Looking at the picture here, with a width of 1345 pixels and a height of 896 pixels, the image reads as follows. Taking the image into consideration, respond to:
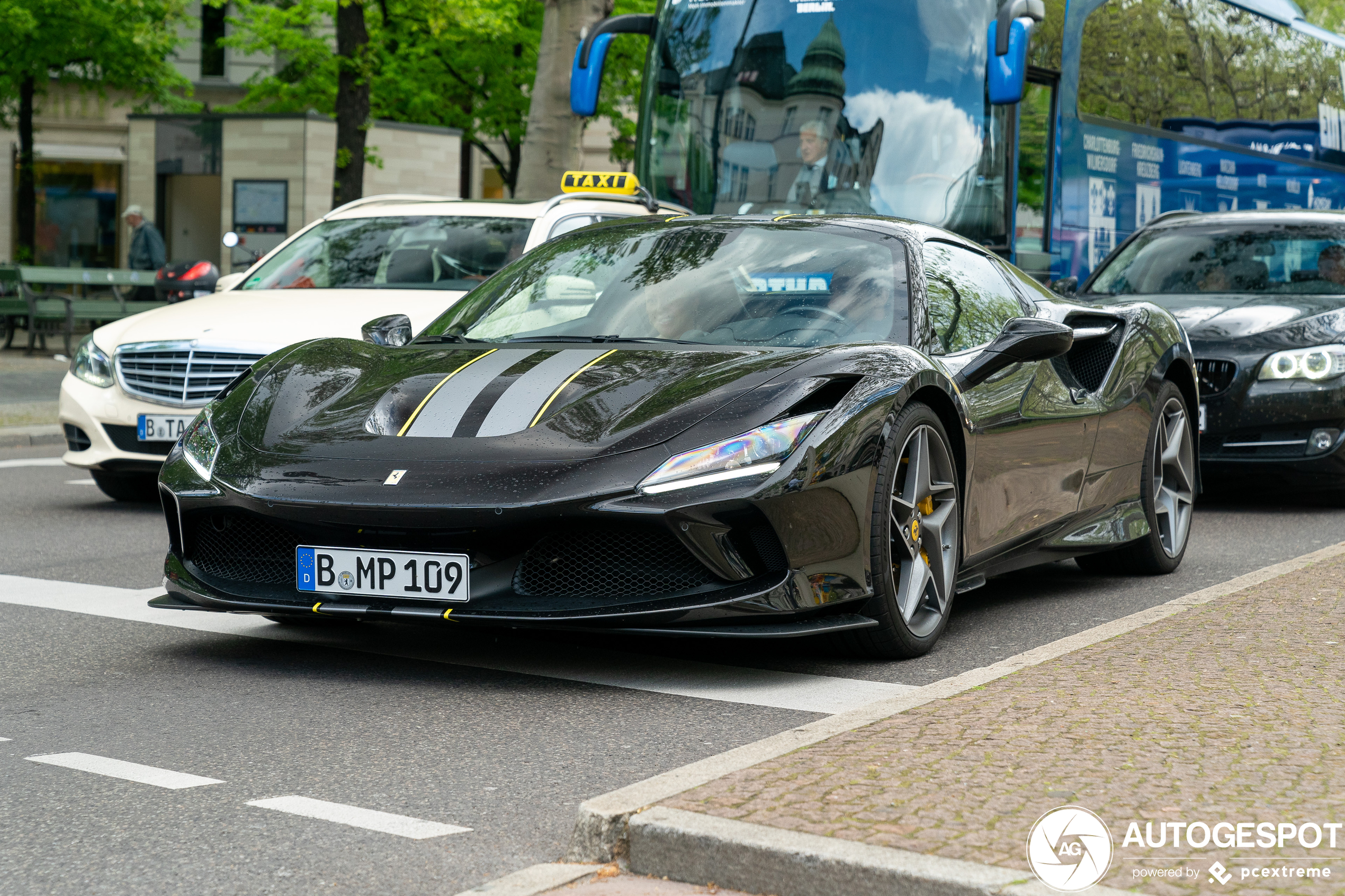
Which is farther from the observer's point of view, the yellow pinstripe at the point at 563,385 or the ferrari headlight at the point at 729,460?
the yellow pinstripe at the point at 563,385

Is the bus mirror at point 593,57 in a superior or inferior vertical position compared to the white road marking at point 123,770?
superior

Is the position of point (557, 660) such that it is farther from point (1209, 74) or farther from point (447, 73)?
point (447, 73)

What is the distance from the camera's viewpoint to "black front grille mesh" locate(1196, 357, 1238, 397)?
971 centimetres

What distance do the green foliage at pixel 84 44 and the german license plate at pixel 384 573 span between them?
2483 cm

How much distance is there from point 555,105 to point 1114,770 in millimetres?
15843

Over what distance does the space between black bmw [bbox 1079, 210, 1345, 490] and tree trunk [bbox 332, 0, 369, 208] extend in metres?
13.3

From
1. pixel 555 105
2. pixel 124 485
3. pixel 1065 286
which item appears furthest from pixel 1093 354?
pixel 555 105

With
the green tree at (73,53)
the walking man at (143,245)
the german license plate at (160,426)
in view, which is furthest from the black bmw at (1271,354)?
the green tree at (73,53)

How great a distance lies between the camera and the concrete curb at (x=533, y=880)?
10.5ft

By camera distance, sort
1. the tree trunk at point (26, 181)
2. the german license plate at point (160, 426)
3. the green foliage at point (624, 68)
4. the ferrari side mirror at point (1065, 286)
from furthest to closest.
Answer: the green foliage at point (624, 68) → the tree trunk at point (26, 181) → the ferrari side mirror at point (1065, 286) → the german license plate at point (160, 426)

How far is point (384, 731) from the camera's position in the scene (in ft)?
14.5

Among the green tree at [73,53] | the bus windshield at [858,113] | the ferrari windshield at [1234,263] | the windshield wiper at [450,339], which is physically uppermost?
the green tree at [73,53]

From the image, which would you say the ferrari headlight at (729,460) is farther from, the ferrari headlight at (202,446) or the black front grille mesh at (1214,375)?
the black front grille mesh at (1214,375)

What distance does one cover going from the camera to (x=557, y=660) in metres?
5.33
